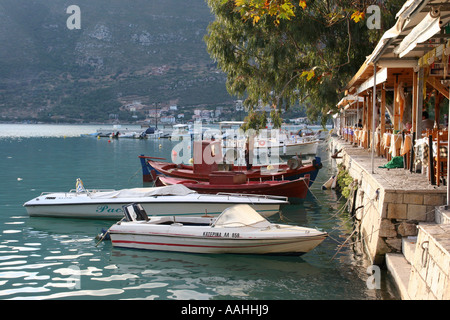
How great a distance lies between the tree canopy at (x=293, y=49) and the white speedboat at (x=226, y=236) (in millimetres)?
11470

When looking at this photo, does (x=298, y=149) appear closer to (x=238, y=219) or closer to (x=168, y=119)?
(x=238, y=219)

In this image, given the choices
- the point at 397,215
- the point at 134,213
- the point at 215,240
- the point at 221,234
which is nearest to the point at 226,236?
the point at 221,234

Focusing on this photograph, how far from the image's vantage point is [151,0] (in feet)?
609

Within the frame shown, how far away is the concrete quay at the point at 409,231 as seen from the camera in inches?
253

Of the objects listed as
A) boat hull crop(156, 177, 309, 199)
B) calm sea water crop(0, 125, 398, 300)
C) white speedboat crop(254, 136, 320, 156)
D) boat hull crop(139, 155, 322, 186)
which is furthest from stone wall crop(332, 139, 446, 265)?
white speedboat crop(254, 136, 320, 156)

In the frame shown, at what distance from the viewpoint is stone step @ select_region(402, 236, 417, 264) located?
8773 mm

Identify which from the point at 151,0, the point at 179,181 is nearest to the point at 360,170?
the point at 179,181

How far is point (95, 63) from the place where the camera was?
166 meters

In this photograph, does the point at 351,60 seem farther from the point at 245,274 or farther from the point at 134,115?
the point at 134,115

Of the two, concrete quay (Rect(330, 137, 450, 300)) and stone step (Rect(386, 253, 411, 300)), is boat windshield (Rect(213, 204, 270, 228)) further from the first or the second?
stone step (Rect(386, 253, 411, 300))

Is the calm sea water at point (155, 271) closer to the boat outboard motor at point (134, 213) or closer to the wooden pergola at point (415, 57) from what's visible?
the boat outboard motor at point (134, 213)

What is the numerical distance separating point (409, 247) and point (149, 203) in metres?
8.44

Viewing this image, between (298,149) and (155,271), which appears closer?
(155,271)

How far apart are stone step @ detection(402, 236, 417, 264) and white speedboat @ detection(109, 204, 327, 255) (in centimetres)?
214
